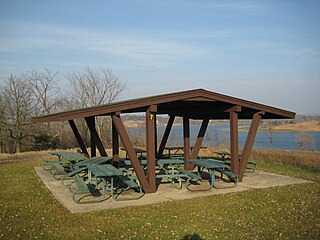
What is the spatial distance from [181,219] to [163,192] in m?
2.27

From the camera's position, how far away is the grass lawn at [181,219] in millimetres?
4941

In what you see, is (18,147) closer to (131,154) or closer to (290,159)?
(290,159)

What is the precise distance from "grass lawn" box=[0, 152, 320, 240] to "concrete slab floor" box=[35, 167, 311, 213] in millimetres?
285

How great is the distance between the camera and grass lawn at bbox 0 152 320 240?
16.2ft

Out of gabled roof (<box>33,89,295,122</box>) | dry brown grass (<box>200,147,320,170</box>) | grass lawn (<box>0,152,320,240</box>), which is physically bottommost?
dry brown grass (<box>200,147,320,170</box>)

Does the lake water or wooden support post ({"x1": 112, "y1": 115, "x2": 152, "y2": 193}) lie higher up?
wooden support post ({"x1": 112, "y1": 115, "x2": 152, "y2": 193})

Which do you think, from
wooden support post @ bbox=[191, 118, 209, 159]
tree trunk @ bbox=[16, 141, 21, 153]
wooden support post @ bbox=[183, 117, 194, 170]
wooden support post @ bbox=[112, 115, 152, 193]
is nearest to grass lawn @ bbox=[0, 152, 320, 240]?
wooden support post @ bbox=[112, 115, 152, 193]

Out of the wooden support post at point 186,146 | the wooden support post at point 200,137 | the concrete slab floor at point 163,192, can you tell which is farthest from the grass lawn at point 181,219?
the wooden support post at point 200,137

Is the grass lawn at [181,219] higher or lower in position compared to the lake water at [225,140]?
higher

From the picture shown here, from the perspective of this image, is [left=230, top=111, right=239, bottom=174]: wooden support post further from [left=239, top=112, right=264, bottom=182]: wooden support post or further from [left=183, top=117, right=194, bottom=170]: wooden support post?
[left=183, top=117, right=194, bottom=170]: wooden support post

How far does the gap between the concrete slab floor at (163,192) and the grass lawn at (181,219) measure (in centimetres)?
28

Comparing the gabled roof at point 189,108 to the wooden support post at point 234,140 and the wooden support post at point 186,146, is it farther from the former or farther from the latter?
the wooden support post at point 186,146

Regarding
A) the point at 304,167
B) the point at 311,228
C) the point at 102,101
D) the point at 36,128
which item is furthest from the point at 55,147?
the point at 311,228

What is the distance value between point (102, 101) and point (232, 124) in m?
21.5
